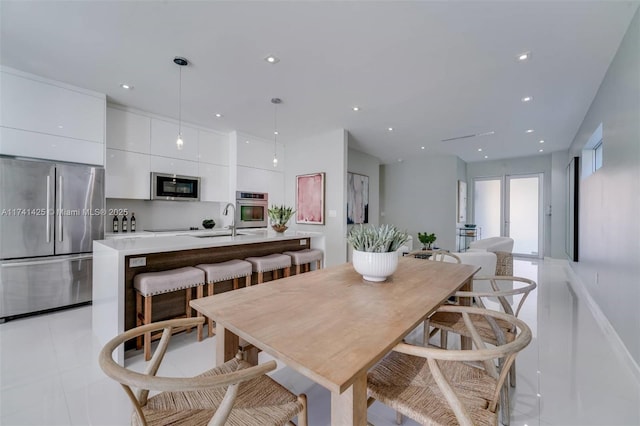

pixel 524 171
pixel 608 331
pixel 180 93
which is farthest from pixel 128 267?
pixel 524 171

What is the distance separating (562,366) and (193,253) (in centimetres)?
323

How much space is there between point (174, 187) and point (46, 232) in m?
1.66

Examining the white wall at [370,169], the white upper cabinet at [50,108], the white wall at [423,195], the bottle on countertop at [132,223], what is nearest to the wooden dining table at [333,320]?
the white upper cabinet at [50,108]

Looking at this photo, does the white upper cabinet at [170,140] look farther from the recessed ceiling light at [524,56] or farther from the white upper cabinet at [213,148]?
the recessed ceiling light at [524,56]

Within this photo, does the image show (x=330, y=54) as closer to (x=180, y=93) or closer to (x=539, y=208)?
(x=180, y=93)

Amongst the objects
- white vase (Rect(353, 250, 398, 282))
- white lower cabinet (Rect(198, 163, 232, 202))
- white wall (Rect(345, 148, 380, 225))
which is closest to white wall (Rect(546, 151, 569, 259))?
white wall (Rect(345, 148, 380, 225))

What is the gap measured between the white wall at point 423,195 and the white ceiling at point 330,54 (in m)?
3.02

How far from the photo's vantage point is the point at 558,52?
8.52 ft

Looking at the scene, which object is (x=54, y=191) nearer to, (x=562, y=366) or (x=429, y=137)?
(x=562, y=366)

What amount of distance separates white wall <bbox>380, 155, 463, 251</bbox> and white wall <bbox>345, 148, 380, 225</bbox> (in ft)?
4.04

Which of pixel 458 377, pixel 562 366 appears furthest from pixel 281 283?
pixel 562 366

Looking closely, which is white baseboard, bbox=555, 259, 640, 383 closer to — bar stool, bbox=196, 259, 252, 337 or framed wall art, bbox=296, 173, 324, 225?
bar stool, bbox=196, 259, 252, 337

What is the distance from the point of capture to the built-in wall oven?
5203 mm

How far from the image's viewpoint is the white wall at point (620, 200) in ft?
7.04
